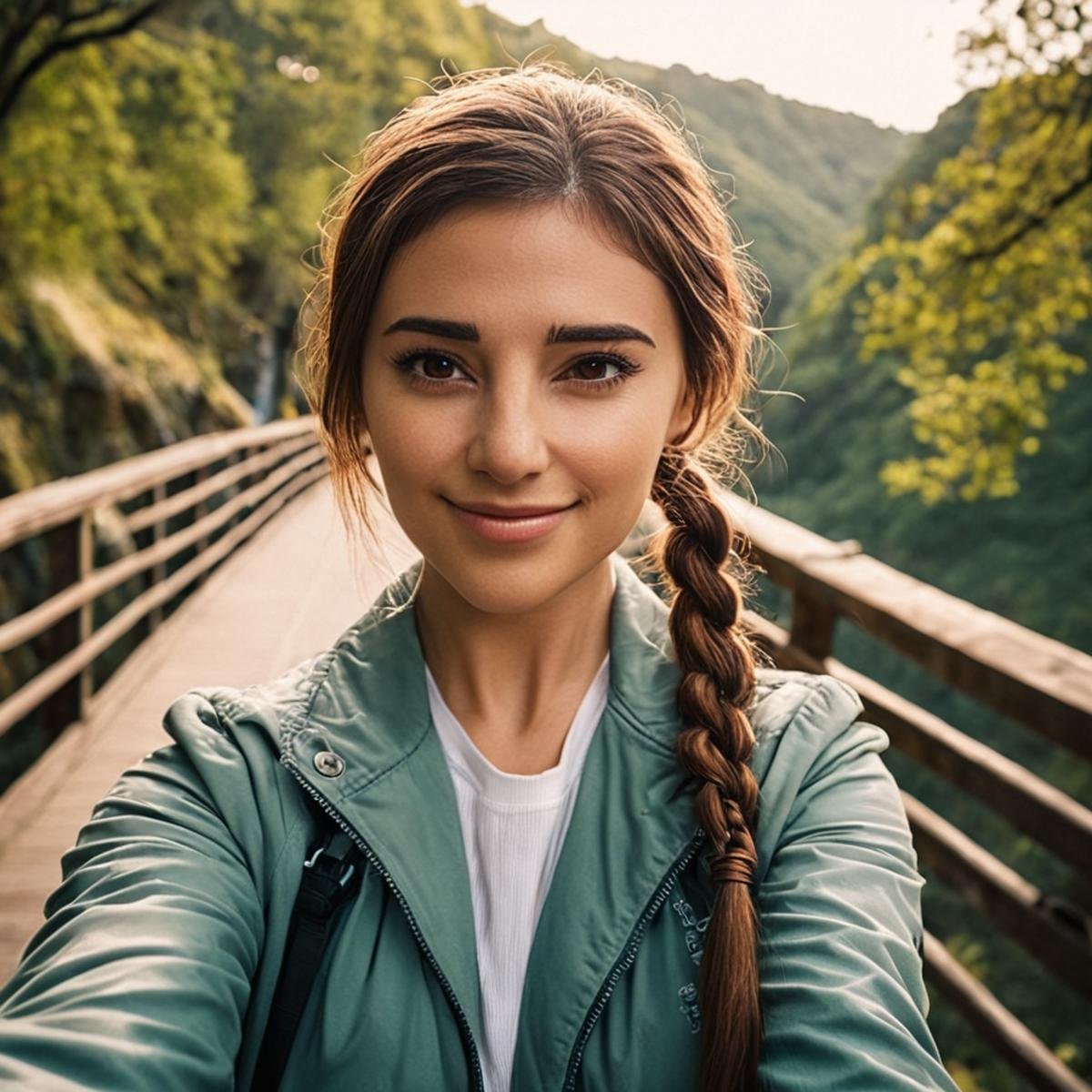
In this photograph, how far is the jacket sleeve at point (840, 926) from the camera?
3.13 feet

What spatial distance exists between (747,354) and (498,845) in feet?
2.61

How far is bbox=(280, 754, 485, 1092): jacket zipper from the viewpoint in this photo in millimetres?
1077

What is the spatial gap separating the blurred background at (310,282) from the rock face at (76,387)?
0.03 metres

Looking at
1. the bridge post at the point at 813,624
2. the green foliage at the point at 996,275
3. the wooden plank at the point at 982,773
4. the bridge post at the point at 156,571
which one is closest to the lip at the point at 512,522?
the wooden plank at the point at 982,773

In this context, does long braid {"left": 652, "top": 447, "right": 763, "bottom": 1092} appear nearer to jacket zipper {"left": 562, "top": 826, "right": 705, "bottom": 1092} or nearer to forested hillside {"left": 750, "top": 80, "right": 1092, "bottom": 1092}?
jacket zipper {"left": 562, "top": 826, "right": 705, "bottom": 1092}

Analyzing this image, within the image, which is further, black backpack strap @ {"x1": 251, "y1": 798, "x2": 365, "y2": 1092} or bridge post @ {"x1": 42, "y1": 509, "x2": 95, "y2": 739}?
bridge post @ {"x1": 42, "y1": 509, "x2": 95, "y2": 739}

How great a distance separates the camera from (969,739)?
2453mm

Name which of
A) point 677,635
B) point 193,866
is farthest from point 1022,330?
point 193,866

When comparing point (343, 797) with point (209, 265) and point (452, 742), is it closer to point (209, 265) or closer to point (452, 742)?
point (452, 742)

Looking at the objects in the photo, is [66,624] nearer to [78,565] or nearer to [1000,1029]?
[78,565]

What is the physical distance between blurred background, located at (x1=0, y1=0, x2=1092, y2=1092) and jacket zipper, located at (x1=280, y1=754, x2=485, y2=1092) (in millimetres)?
867

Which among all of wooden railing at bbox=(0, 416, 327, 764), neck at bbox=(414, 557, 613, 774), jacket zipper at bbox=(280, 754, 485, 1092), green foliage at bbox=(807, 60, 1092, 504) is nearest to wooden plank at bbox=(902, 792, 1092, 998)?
neck at bbox=(414, 557, 613, 774)

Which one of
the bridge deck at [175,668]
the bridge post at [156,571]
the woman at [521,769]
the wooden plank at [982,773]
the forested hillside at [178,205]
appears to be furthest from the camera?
the forested hillside at [178,205]

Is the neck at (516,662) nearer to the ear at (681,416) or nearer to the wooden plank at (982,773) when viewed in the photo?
the ear at (681,416)
